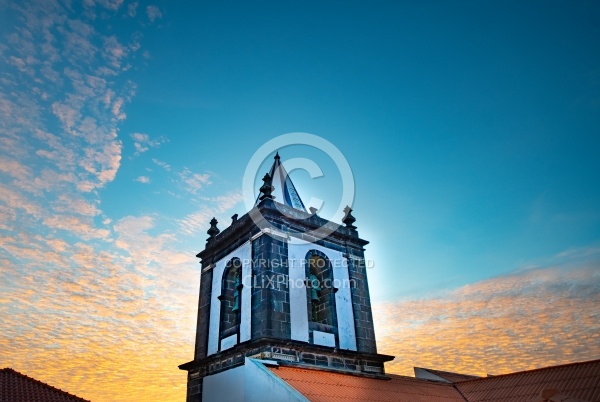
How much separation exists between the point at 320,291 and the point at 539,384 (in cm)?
674

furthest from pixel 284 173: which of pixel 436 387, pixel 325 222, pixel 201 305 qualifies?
pixel 436 387

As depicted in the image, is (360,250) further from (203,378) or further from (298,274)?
(203,378)

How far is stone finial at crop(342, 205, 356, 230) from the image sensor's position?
1517cm

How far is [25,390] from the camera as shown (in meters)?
11.5

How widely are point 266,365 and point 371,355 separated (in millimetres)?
3809

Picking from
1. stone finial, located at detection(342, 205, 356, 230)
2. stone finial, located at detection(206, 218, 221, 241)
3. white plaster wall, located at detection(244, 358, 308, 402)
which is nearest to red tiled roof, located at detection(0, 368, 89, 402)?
white plaster wall, located at detection(244, 358, 308, 402)

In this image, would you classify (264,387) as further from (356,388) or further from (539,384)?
(539,384)

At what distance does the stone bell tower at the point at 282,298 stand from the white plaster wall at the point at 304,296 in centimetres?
3

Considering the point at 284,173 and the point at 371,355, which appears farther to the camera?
the point at 284,173

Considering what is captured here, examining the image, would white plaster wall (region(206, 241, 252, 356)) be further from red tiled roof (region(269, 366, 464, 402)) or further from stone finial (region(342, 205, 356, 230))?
stone finial (region(342, 205, 356, 230))

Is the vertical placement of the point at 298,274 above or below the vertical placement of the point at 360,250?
below

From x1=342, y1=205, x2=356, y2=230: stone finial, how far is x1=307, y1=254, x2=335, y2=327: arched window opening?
2035 millimetres

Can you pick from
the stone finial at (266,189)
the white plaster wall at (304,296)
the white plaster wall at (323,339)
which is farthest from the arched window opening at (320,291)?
the stone finial at (266,189)

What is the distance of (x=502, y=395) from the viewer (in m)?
12.4
